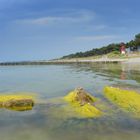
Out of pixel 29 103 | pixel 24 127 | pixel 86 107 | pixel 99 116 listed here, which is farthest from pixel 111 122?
pixel 29 103

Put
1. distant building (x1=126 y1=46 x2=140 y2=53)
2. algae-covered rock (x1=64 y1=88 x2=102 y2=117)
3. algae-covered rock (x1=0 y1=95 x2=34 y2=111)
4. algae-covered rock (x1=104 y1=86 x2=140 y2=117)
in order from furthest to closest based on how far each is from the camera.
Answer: distant building (x1=126 y1=46 x2=140 y2=53) → algae-covered rock (x1=0 y1=95 x2=34 y2=111) → algae-covered rock (x1=104 y1=86 x2=140 y2=117) → algae-covered rock (x1=64 y1=88 x2=102 y2=117)

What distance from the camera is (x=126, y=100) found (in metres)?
19.4

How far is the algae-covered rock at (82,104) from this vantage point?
1660 centimetres

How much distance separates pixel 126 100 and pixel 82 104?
2800 mm

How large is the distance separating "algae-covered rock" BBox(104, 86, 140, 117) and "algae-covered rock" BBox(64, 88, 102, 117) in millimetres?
1689

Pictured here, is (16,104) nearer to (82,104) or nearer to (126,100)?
(82,104)

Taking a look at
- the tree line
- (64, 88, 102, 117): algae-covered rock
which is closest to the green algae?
(64, 88, 102, 117): algae-covered rock

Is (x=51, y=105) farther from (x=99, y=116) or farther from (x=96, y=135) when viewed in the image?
(x=96, y=135)

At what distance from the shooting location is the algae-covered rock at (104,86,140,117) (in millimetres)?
17369

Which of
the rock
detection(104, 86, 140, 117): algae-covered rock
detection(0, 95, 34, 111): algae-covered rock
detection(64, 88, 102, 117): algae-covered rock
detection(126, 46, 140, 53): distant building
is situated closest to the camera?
detection(64, 88, 102, 117): algae-covered rock

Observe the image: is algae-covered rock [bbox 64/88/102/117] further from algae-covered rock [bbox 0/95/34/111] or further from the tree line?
the tree line

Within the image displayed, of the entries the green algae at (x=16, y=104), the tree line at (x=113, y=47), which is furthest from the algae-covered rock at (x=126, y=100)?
the tree line at (x=113, y=47)

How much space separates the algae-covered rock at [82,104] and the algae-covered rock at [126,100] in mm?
1689

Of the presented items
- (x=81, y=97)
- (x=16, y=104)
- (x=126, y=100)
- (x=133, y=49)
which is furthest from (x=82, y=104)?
(x=133, y=49)
